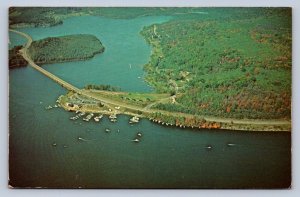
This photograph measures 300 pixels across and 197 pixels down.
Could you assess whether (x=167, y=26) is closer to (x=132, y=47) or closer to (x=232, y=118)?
(x=132, y=47)

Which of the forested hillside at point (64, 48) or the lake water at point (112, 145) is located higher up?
the forested hillside at point (64, 48)

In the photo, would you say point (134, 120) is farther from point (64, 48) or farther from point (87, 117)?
point (64, 48)

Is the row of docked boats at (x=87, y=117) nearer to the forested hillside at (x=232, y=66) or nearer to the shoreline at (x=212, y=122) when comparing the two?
the shoreline at (x=212, y=122)

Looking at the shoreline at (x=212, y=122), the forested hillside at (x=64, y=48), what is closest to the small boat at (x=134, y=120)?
the shoreline at (x=212, y=122)

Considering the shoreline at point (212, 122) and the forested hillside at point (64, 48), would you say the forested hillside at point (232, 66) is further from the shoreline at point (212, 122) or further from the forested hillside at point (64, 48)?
the forested hillside at point (64, 48)

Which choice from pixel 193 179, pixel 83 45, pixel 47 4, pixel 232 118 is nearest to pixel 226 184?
pixel 193 179

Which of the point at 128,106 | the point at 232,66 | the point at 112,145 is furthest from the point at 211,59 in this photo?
the point at 112,145
